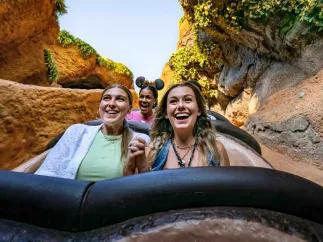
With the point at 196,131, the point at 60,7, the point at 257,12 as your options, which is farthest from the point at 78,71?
the point at 196,131

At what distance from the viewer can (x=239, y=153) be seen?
5.57ft

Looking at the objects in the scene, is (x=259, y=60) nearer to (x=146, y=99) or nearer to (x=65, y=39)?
(x=146, y=99)

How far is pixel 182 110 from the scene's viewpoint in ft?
4.95

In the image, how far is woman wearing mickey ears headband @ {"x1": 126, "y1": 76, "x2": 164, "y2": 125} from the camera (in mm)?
3221

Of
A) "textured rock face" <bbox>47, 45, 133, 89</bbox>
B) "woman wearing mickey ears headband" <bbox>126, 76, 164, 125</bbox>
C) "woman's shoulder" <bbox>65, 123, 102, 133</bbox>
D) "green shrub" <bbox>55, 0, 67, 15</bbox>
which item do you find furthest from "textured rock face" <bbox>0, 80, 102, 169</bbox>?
"textured rock face" <bbox>47, 45, 133, 89</bbox>

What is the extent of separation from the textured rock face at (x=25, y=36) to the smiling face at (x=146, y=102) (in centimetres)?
470

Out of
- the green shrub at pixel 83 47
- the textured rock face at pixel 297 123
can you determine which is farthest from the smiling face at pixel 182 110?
the green shrub at pixel 83 47

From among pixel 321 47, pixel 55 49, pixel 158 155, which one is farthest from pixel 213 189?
pixel 55 49

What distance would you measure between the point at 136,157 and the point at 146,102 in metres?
2.04

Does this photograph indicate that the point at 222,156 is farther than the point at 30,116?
No

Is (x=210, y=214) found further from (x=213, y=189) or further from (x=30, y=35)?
(x=30, y=35)

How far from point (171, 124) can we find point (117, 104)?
1.25 feet

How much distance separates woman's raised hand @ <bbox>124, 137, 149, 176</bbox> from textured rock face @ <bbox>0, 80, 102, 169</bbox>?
7.54ft

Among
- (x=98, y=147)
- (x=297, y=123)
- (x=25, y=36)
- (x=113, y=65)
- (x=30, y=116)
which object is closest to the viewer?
(x=98, y=147)
